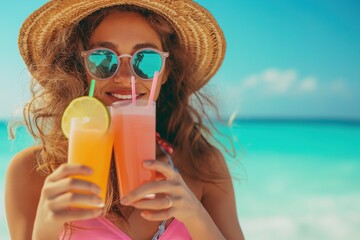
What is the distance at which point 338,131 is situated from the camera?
58.2ft

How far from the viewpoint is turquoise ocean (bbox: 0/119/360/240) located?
6582 mm

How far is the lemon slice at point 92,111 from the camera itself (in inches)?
71.4

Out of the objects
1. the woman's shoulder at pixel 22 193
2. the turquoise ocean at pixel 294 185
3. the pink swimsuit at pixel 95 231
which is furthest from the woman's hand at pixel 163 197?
the turquoise ocean at pixel 294 185

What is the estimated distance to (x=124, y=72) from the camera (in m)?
2.61

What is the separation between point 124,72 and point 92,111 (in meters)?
0.82

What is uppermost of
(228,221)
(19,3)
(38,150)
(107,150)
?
(19,3)

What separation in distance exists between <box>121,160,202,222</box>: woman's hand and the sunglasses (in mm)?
808

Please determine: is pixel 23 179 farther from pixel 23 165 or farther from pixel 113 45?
pixel 113 45

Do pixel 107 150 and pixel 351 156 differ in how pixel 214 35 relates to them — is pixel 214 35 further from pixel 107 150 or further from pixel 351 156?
pixel 351 156

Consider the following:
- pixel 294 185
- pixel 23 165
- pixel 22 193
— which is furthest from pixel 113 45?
pixel 294 185

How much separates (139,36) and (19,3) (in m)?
9.87

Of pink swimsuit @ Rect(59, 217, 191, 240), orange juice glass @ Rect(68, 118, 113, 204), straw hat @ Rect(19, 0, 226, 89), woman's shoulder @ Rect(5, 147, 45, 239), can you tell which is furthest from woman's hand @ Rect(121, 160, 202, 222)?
straw hat @ Rect(19, 0, 226, 89)

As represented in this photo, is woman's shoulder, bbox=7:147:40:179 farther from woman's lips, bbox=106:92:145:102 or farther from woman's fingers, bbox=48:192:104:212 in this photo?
woman's fingers, bbox=48:192:104:212

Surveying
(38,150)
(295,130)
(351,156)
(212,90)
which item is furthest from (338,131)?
(38,150)
